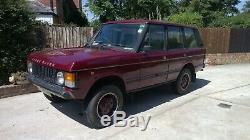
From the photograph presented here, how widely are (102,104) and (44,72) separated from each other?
132 cm

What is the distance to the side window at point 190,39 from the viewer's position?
25.8 ft

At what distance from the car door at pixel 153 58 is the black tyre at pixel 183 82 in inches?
35.8

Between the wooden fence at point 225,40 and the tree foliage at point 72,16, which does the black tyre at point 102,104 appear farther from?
the tree foliage at point 72,16

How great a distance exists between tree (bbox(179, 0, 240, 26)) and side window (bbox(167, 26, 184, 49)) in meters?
28.2

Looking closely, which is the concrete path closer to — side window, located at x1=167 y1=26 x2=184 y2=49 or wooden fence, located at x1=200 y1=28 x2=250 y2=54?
side window, located at x1=167 y1=26 x2=184 y2=49

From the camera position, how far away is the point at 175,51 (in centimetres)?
721

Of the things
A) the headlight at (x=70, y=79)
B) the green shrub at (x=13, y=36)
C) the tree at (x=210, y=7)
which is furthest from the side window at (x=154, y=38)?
the tree at (x=210, y=7)

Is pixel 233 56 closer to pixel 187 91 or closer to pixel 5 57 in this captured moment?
pixel 187 91

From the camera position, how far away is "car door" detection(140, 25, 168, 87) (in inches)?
244

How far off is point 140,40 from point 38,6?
1424 centimetres

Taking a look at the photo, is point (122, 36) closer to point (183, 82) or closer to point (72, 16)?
point (183, 82)

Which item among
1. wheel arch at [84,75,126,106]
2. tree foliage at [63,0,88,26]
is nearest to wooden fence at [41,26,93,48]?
wheel arch at [84,75,126,106]

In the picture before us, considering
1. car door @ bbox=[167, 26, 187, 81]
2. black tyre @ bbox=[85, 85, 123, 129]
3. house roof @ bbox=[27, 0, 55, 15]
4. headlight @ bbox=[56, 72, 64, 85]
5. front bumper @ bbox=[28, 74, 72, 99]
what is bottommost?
black tyre @ bbox=[85, 85, 123, 129]

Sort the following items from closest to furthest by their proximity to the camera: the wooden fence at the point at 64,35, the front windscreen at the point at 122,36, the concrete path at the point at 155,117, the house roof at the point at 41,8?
the concrete path at the point at 155,117 → the front windscreen at the point at 122,36 → the wooden fence at the point at 64,35 → the house roof at the point at 41,8
